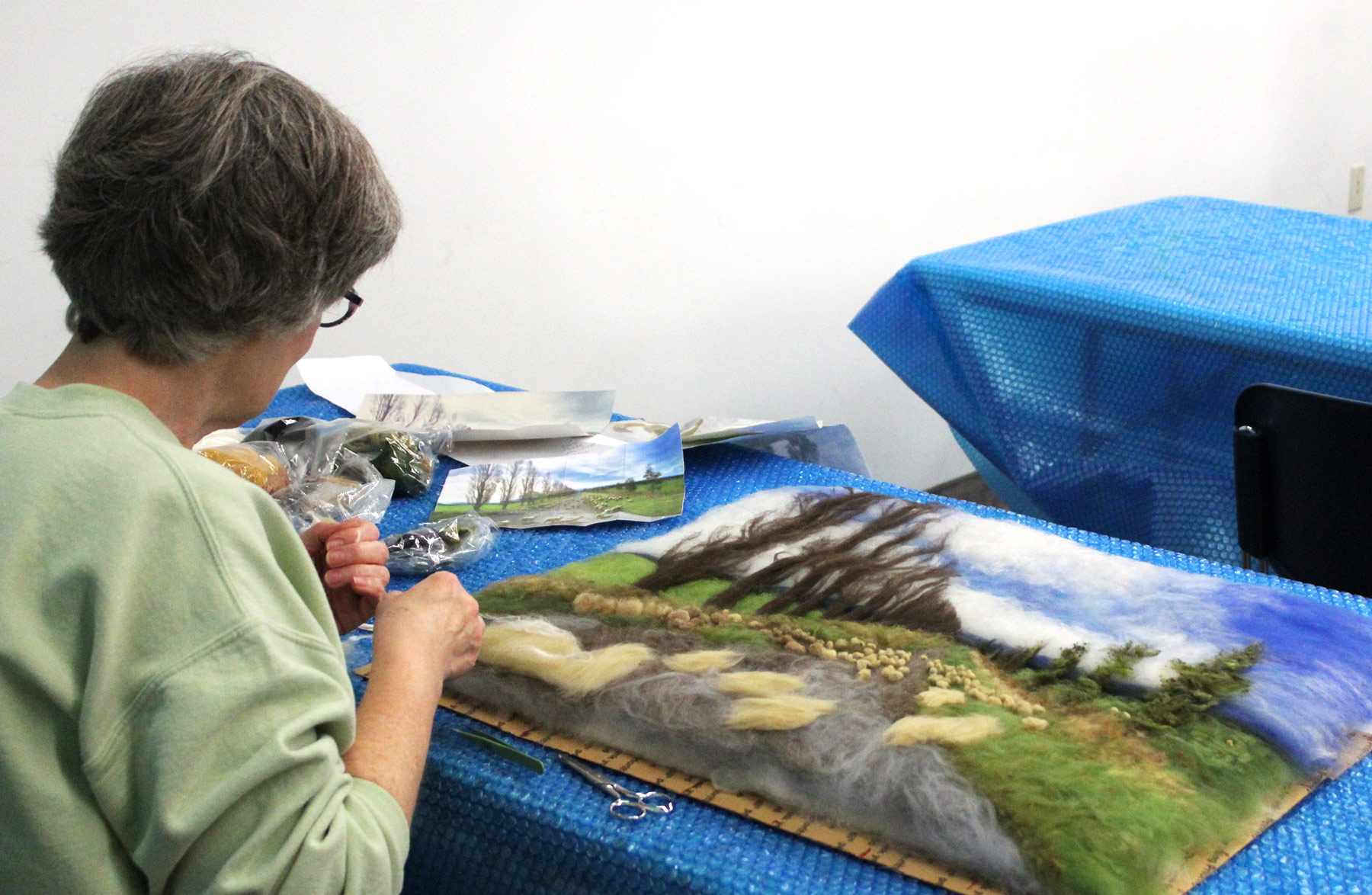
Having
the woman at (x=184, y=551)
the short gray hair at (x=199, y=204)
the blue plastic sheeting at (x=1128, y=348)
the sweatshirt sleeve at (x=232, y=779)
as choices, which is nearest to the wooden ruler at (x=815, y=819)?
the woman at (x=184, y=551)

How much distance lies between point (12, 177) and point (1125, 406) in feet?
5.92

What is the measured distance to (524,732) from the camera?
0.87 metres

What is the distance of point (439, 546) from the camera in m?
1.18

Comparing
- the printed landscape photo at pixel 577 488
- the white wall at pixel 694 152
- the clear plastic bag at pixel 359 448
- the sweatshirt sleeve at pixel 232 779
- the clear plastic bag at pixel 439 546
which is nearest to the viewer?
the sweatshirt sleeve at pixel 232 779

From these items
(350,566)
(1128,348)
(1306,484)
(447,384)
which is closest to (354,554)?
(350,566)

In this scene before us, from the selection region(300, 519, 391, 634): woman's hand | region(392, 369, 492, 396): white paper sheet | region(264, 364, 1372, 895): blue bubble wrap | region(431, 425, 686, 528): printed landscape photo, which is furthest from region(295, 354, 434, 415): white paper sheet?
region(264, 364, 1372, 895): blue bubble wrap

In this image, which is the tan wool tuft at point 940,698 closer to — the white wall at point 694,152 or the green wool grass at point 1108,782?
the green wool grass at point 1108,782

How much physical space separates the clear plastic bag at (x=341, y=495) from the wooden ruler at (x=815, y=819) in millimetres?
460

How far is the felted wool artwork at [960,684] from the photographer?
70 cm

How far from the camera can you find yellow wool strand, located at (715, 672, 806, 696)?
2.73 feet

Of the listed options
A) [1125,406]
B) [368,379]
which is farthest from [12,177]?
[1125,406]

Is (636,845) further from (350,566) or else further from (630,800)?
(350,566)

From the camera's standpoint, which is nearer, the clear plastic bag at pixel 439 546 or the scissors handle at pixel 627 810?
the scissors handle at pixel 627 810

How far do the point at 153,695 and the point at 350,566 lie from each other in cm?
38
